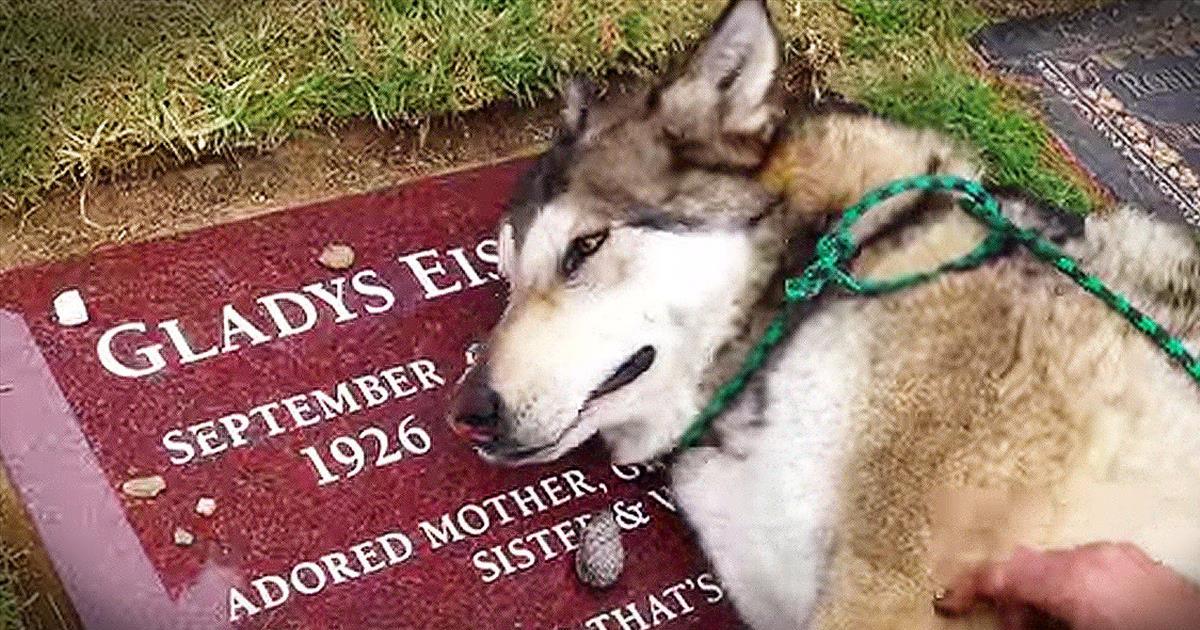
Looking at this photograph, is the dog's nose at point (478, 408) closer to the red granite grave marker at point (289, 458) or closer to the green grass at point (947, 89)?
the red granite grave marker at point (289, 458)

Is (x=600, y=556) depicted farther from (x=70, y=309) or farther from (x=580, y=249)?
(x=70, y=309)

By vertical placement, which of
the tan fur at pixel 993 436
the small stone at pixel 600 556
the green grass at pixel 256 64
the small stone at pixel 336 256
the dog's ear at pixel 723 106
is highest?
the green grass at pixel 256 64

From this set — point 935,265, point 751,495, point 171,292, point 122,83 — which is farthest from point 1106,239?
point 122,83

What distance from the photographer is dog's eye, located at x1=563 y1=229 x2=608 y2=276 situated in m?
3.73

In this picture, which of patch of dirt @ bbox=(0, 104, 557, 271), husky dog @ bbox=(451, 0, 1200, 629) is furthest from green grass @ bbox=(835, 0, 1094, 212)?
husky dog @ bbox=(451, 0, 1200, 629)

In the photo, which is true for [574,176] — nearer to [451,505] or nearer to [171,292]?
[451,505]

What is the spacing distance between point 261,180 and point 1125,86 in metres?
2.34

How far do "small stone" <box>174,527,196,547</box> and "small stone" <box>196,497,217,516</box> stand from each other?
0.06 m

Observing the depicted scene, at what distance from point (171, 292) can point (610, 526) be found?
3.57ft

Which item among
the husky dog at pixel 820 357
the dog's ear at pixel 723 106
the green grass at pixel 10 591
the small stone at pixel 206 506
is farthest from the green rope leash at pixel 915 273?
the green grass at pixel 10 591

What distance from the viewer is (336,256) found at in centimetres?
447

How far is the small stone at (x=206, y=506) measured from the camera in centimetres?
393

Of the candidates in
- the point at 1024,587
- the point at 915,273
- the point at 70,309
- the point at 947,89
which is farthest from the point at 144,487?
the point at 947,89

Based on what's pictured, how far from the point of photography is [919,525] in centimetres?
346
